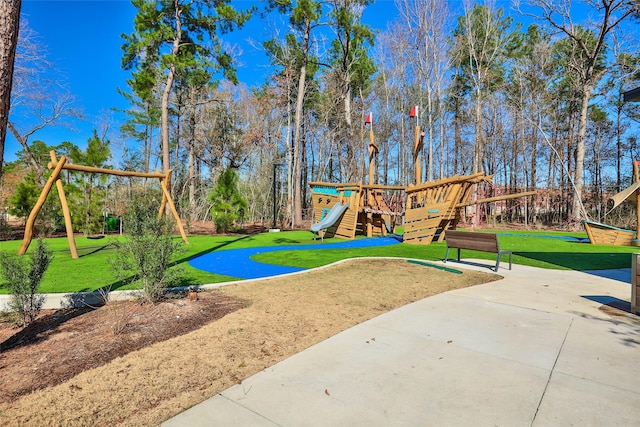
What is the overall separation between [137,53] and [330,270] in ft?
54.8

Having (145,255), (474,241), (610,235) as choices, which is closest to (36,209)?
(145,255)

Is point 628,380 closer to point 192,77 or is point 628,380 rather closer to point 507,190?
point 192,77

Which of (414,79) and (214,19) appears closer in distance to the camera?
(214,19)

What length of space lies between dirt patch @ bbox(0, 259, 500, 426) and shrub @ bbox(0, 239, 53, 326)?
41cm

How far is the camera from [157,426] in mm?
1826

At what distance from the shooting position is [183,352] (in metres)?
2.88

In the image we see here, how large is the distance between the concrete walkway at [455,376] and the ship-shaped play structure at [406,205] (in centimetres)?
664

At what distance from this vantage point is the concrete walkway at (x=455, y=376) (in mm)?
1897

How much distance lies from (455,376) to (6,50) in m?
4.66

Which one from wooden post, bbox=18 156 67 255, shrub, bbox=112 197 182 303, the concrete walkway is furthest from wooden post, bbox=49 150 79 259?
the concrete walkway

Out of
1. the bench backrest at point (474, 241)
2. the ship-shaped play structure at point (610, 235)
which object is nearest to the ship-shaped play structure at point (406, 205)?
the bench backrest at point (474, 241)

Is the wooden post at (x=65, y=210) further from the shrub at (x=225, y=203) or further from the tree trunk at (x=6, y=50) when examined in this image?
the shrub at (x=225, y=203)

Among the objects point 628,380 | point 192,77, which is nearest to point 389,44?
point 192,77

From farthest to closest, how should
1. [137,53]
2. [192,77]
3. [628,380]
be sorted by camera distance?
[192,77]
[137,53]
[628,380]
